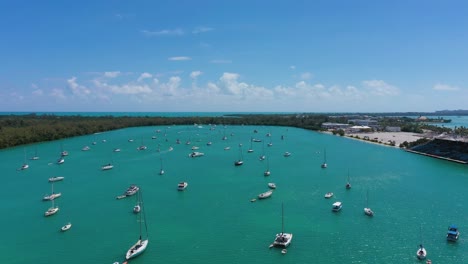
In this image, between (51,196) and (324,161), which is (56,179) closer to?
(51,196)

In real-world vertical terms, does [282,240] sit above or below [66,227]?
above

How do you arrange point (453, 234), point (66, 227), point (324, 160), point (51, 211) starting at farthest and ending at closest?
point (324, 160) < point (51, 211) < point (66, 227) < point (453, 234)

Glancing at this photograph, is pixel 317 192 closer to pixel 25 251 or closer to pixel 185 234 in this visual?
pixel 185 234

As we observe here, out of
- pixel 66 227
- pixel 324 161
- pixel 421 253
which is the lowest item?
pixel 66 227

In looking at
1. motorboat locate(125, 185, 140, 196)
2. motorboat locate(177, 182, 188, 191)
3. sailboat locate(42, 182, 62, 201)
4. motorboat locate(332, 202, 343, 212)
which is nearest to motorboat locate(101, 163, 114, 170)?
sailboat locate(42, 182, 62, 201)

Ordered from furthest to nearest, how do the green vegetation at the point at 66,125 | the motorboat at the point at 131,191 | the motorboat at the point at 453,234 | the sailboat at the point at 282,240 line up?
the green vegetation at the point at 66,125 → the motorboat at the point at 131,191 → the motorboat at the point at 453,234 → the sailboat at the point at 282,240

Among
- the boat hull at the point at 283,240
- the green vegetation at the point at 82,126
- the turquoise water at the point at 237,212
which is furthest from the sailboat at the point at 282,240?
the green vegetation at the point at 82,126

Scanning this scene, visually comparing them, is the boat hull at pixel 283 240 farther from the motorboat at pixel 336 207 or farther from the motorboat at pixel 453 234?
the motorboat at pixel 453 234

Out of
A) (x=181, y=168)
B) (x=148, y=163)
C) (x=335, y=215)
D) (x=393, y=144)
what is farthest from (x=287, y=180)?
(x=393, y=144)

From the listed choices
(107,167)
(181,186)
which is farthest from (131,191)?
(107,167)
